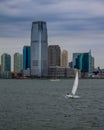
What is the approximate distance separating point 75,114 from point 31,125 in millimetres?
18630

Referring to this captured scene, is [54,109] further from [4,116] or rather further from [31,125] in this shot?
[31,125]

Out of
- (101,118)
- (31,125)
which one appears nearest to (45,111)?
(101,118)

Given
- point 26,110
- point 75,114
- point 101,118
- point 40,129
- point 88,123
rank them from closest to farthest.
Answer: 1. point 40,129
2. point 88,123
3. point 101,118
4. point 75,114
5. point 26,110

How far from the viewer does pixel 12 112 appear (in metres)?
102

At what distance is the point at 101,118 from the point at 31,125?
16111 millimetres

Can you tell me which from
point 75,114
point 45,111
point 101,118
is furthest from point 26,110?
point 101,118

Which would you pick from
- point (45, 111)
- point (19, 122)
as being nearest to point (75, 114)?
point (45, 111)

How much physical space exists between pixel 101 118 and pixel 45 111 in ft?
52.9

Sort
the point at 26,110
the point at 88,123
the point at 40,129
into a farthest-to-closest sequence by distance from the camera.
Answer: the point at 26,110 → the point at 88,123 → the point at 40,129

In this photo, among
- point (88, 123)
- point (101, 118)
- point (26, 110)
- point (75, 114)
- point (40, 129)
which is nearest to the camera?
point (40, 129)

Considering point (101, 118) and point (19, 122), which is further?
point (101, 118)

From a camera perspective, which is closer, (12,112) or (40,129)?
(40,129)

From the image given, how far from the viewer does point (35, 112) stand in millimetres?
102375

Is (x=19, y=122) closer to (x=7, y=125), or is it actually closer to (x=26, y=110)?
(x=7, y=125)
